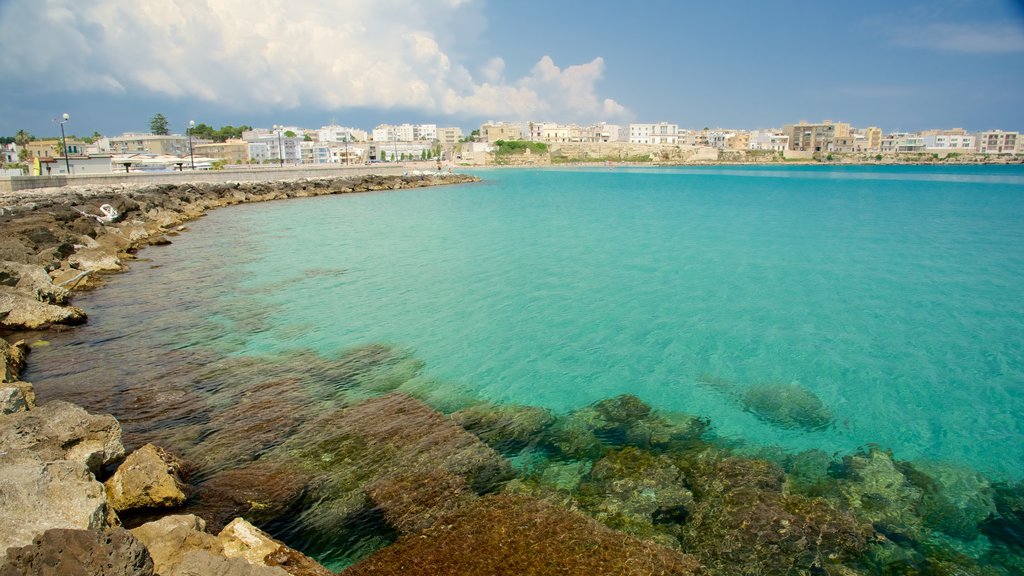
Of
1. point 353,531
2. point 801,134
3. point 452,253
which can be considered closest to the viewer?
point 353,531

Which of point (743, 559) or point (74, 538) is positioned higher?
point (74, 538)

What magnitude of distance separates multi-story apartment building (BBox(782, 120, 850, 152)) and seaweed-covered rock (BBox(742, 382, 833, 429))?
17583 centimetres

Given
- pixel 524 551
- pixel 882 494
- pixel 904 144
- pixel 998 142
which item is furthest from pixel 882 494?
pixel 998 142

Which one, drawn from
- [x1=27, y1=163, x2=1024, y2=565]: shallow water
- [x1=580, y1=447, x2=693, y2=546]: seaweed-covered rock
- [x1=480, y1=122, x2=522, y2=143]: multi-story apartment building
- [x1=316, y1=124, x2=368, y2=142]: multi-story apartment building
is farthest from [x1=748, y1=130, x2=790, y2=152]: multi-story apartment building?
[x1=580, y1=447, x2=693, y2=546]: seaweed-covered rock

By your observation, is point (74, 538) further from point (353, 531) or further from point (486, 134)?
point (486, 134)

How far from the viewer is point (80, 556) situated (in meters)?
3.29

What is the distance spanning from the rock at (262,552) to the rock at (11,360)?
526 cm

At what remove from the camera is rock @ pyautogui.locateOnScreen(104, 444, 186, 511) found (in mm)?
4961

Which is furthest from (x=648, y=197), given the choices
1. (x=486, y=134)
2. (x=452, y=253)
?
(x=486, y=134)

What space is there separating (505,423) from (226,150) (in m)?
110

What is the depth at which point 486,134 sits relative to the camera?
17000 cm

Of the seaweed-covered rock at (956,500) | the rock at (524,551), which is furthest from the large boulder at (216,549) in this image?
the seaweed-covered rock at (956,500)

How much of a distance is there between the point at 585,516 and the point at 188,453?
4220mm

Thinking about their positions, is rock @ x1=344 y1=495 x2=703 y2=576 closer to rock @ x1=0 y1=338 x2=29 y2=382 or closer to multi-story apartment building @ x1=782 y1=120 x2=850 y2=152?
rock @ x1=0 y1=338 x2=29 y2=382
